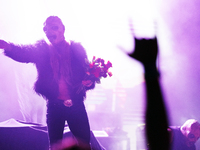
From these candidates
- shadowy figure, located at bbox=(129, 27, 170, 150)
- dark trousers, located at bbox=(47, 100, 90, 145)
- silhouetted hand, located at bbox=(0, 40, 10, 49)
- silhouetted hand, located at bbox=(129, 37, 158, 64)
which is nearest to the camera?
silhouetted hand, located at bbox=(0, 40, 10, 49)

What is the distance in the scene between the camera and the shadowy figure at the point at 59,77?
1.66 m

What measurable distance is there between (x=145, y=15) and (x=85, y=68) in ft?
12.9

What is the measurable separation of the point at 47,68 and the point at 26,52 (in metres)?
0.23

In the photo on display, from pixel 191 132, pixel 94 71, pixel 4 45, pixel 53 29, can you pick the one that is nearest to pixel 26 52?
pixel 4 45

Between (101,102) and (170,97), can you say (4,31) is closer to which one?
(170,97)

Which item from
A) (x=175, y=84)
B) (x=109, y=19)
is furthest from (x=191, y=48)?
(x=109, y=19)

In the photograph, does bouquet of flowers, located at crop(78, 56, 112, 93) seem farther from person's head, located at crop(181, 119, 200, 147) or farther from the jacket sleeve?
person's head, located at crop(181, 119, 200, 147)

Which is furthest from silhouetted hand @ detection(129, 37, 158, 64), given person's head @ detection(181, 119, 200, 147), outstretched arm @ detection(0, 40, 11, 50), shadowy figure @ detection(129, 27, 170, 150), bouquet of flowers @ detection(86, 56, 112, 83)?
outstretched arm @ detection(0, 40, 11, 50)

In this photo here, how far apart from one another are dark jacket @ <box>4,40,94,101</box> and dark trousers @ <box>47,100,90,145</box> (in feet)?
0.32

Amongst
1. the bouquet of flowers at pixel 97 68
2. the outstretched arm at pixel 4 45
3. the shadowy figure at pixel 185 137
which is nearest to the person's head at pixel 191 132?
the shadowy figure at pixel 185 137

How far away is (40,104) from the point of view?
5.42m

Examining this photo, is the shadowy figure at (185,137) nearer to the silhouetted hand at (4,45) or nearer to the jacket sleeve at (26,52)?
the jacket sleeve at (26,52)

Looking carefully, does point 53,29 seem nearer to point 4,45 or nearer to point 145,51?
point 4,45

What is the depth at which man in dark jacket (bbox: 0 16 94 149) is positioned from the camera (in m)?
1.66
